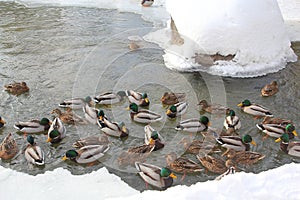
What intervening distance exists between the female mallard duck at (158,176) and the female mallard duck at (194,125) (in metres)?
1.29

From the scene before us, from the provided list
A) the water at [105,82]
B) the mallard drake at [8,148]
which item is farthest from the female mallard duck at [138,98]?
the mallard drake at [8,148]

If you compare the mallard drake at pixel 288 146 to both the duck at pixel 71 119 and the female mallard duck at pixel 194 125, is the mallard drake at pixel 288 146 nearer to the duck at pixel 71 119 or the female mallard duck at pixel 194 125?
the female mallard duck at pixel 194 125

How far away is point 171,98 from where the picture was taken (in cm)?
742

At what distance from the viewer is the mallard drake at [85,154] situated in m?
5.79

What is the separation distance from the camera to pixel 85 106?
23.7 feet

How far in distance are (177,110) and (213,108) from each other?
0.66m

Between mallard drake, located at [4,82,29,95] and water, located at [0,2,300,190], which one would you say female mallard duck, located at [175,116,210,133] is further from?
mallard drake, located at [4,82,29,95]

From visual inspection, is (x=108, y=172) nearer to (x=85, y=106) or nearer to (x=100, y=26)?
(x=85, y=106)

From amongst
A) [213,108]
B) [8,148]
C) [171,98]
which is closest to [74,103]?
[8,148]

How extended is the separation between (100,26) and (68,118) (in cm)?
578

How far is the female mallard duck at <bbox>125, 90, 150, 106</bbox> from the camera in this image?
24.2 ft

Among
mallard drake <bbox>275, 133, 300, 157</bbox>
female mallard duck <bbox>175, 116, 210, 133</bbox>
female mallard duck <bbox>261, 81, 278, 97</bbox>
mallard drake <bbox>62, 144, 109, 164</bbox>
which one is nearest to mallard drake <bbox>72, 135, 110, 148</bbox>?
mallard drake <bbox>62, 144, 109, 164</bbox>

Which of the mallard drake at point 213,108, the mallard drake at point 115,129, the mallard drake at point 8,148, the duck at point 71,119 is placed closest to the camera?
the mallard drake at point 8,148

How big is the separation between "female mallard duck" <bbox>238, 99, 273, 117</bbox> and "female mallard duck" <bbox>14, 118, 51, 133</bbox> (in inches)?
133
